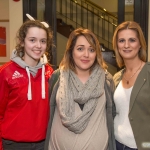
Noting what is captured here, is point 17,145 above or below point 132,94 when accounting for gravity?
below

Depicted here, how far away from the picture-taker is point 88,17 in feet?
25.5

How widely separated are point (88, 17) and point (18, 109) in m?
6.28

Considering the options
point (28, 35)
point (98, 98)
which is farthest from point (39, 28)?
point (98, 98)

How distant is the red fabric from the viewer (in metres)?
1.86

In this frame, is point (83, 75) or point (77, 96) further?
point (83, 75)

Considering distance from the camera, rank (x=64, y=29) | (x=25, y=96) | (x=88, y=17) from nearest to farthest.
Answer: (x=25, y=96), (x=64, y=29), (x=88, y=17)

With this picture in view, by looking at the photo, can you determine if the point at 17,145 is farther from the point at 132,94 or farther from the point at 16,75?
the point at 132,94

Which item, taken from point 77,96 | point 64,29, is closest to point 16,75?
point 77,96

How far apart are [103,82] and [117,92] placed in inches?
5.2

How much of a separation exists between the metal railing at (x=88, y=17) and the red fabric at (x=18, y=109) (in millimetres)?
5717

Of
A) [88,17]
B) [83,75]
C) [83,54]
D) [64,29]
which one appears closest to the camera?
[83,54]

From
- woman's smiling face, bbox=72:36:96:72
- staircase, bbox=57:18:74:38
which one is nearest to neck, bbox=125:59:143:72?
woman's smiling face, bbox=72:36:96:72

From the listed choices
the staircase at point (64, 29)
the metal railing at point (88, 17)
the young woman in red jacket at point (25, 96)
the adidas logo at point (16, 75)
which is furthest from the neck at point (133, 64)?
the metal railing at point (88, 17)

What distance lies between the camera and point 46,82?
2.09 meters
